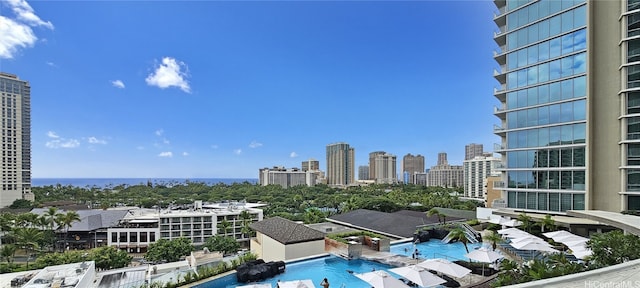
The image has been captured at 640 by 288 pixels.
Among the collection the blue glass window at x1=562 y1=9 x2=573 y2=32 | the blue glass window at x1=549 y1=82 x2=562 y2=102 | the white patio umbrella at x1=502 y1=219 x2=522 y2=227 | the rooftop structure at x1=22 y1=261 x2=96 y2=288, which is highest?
the blue glass window at x1=562 y1=9 x2=573 y2=32

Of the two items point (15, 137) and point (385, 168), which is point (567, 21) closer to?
point (15, 137)

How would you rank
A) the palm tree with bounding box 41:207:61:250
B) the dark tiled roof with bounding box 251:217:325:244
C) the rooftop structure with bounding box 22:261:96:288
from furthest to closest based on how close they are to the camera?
the palm tree with bounding box 41:207:61:250, the dark tiled roof with bounding box 251:217:325:244, the rooftop structure with bounding box 22:261:96:288

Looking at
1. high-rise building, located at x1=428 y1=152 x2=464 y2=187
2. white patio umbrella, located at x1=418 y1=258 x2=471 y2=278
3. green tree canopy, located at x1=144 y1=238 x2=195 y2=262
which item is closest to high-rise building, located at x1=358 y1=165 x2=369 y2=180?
high-rise building, located at x1=428 y1=152 x2=464 y2=187

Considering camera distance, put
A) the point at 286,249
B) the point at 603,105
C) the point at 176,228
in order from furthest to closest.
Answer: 1. the point at 176,228
2. the point at 603,105
3. the point at 286,249

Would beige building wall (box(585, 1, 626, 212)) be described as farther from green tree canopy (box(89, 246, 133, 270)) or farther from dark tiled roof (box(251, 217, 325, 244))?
green tree canopy (box(89, 246, 133, 270))

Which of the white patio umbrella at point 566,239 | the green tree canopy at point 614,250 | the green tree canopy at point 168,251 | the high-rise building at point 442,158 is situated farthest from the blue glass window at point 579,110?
the high-rise building at point 442,158

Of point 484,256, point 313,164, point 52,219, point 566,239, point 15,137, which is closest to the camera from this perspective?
point 484,256

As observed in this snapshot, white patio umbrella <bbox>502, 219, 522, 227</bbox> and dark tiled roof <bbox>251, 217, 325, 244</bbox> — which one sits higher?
dark tiled roof <bbox>251, 217, 325, 244</bbox>

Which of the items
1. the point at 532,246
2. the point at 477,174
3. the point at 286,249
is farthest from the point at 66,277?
the point at 477,174
